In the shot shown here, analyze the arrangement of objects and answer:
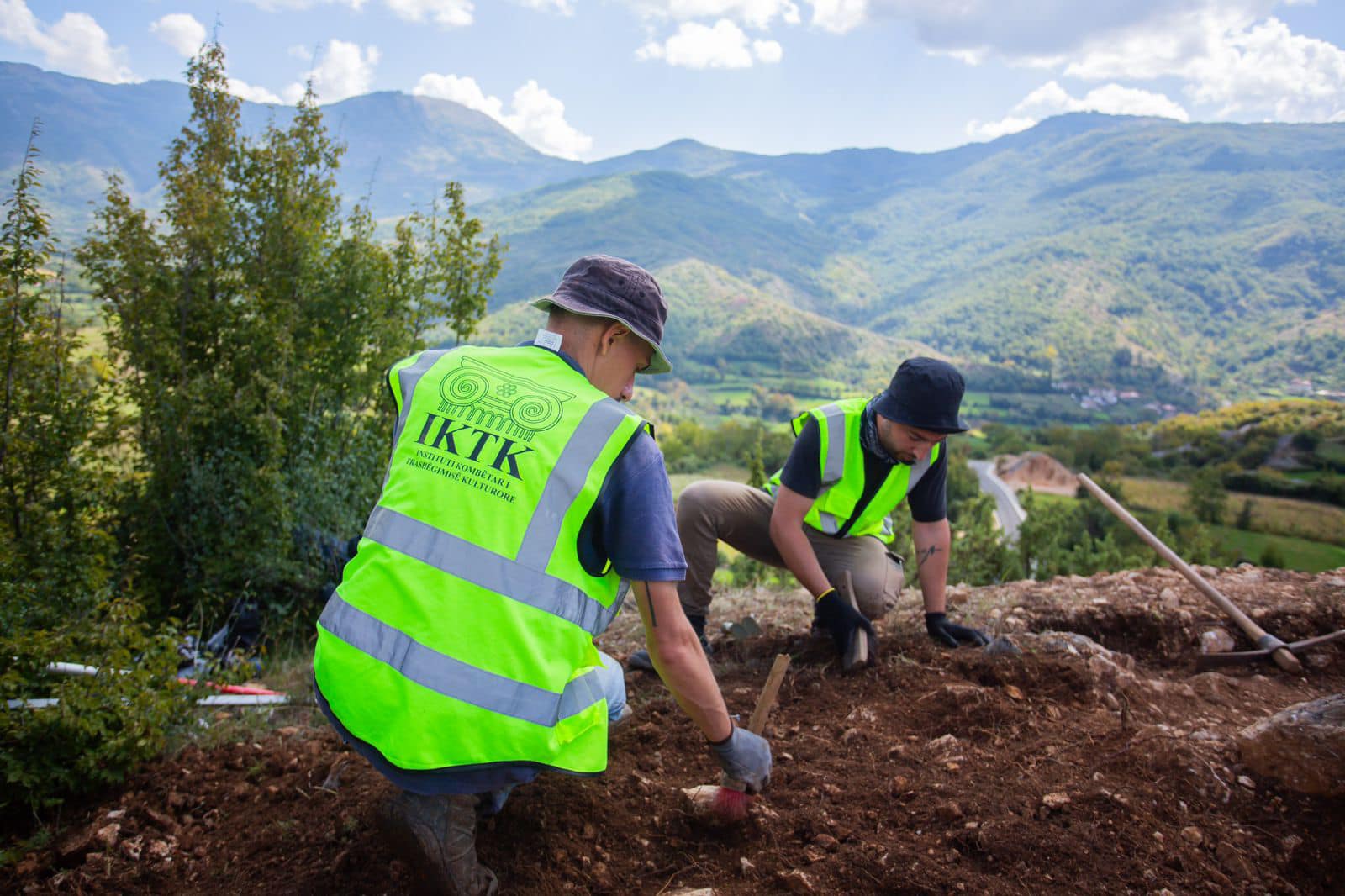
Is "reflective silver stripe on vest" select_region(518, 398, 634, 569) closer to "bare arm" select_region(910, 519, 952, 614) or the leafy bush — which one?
the leafy bush

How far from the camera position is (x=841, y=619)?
132 inches

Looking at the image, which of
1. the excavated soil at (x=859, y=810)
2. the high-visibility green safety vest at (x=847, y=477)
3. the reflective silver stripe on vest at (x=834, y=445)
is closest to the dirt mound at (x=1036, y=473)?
the high-visibility green safety vest at (x=847, y=477)

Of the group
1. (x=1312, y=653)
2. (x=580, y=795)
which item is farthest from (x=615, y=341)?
(x=1312, y=653)

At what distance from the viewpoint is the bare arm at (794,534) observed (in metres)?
3.38

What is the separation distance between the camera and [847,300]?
167 m

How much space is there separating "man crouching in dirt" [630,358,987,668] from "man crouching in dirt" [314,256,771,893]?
1.65 meters

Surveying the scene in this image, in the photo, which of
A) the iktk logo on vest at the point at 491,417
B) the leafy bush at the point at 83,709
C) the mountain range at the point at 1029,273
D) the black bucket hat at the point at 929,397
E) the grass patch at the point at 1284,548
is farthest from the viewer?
the mountain range at the point at 1029,273

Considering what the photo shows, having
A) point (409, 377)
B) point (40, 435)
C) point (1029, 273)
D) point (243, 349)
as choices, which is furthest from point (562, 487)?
point (1029, 273)

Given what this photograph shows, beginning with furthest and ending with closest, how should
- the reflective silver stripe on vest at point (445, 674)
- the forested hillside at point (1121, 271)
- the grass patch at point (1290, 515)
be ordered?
the forested hillside at point (1121, 271) < the grass patch at point (1290, 515) < the reflective silver stripe on vest at point (445, 674)

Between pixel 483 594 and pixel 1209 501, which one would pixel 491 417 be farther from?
pixel 1209 501

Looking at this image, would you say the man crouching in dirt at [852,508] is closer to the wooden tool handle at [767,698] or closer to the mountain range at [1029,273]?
the wooden tool handle at [767,698]

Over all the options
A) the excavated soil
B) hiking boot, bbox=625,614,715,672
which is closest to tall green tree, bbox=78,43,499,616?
the excavated soil

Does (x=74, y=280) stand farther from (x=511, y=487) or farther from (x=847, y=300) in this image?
(x=847, y=300)

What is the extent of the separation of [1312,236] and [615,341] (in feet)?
472
